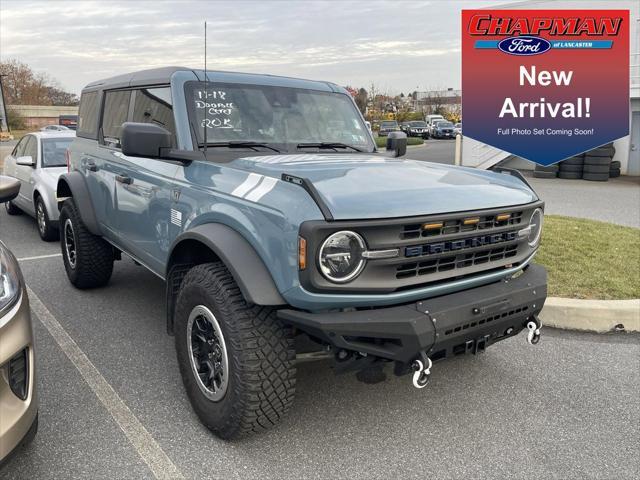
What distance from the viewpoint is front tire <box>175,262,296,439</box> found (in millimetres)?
2617

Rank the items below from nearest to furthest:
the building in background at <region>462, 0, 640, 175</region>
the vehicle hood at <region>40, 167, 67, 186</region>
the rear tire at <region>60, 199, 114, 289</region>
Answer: the rear tire at <region>60, 199, 114, 289</region> < the vehicle hood at <region>40, 167, 67, 186</region> < the building in background at <region>462, 0, 640, 175</region>

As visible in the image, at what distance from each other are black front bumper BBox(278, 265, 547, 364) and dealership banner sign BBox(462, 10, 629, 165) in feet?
26.9

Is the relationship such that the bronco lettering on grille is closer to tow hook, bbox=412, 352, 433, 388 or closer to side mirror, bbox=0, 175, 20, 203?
tow hook, bbox=412, 352, 433, 388

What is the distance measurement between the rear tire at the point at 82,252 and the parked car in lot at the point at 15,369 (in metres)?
2.58

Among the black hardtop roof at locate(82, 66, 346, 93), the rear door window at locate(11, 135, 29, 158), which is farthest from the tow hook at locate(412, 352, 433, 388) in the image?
the rear door window at locate(11, 135, 29, 158)

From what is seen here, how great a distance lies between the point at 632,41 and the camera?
56.7 ft

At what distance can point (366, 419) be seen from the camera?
3150 mm

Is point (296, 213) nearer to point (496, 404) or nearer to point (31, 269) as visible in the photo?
point (496, 404)

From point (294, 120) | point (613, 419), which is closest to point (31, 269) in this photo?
point (294, 120)

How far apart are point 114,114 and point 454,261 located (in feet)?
11.2

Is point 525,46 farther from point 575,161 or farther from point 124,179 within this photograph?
point 124,179

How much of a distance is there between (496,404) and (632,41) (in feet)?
59.3

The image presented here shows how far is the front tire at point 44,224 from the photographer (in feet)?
24.5

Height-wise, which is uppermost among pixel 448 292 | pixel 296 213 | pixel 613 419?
pixel 296 213
